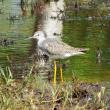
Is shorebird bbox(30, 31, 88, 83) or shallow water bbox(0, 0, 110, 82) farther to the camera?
shallow water bbox(0, 0, 110, 82)

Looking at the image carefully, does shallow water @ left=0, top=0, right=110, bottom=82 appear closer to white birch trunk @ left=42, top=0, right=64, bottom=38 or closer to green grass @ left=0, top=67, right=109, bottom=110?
white birch trunk @ left=42, top=0, right=64, bottom=38

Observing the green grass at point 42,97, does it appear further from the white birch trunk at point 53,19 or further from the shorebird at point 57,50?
the white birch trunk at point 53,19

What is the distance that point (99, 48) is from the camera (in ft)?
51.3

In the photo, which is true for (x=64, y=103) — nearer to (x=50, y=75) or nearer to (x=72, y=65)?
(x=50, y=75)

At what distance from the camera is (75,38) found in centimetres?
1744

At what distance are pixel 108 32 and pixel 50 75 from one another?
285 inches

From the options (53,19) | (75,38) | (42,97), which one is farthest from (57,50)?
(53,19)

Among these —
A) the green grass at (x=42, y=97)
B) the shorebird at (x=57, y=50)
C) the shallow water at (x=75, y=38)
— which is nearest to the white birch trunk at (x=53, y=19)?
the shallow water at (x=75, y=38)

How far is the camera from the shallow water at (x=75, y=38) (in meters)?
13.1

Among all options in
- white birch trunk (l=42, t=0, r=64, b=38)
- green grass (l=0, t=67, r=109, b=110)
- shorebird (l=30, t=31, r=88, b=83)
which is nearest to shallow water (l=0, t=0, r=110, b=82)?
white birch trunk (l=42, t=0, r=64, b=38)

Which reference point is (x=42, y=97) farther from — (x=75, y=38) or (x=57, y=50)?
(x=75, y=38)

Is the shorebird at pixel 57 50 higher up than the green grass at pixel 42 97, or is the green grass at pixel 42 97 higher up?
the shorebird at pixel 57 50

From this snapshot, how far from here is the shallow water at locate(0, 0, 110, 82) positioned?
13.1 metres

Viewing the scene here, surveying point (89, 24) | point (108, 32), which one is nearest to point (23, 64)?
point (108, 32)
